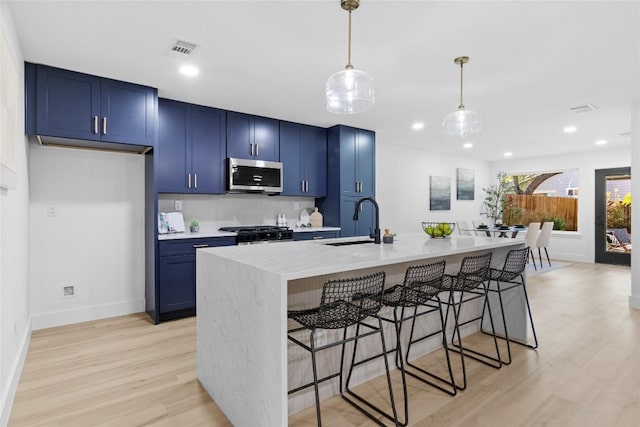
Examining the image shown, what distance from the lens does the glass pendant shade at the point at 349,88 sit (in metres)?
2.26

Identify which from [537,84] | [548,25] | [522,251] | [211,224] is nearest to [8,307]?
[211,224]

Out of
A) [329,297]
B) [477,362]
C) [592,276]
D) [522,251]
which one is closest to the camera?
[329,297]

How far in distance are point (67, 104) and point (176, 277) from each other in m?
1.93

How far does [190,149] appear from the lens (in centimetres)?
415

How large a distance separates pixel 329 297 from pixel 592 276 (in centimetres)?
628

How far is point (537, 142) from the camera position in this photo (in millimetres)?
6559

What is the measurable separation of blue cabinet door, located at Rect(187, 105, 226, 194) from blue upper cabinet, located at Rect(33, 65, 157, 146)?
600mm

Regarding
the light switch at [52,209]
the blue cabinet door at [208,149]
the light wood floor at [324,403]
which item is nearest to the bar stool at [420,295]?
the light wood floor at [324,403]

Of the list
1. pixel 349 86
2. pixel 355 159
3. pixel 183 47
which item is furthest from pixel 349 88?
pixel 355 159

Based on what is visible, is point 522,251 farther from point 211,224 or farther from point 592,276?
point 592,276

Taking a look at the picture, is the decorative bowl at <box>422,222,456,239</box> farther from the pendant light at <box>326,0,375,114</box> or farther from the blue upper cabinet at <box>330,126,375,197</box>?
the blue upper cabinet at <box>330,126,375,197</box>

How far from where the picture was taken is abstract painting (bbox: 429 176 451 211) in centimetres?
758

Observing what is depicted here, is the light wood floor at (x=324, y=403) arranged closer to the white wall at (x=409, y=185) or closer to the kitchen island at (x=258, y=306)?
the kitchen island at (x=258, y=306)

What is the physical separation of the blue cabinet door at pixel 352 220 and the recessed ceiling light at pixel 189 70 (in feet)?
8.89
